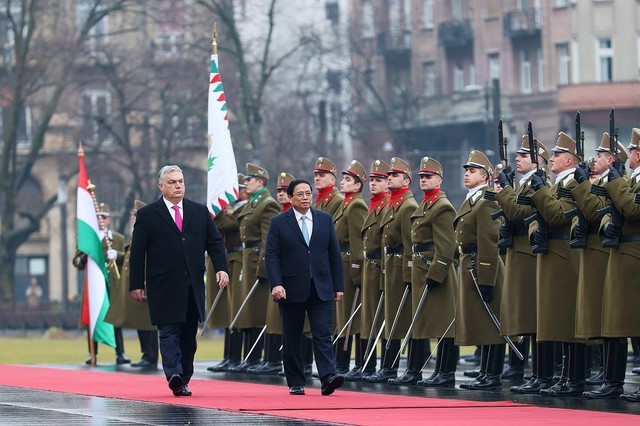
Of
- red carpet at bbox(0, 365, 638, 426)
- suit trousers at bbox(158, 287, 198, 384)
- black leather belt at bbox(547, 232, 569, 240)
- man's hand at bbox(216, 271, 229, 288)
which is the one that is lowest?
red carpet at bbox(0, 365, 638, 426)

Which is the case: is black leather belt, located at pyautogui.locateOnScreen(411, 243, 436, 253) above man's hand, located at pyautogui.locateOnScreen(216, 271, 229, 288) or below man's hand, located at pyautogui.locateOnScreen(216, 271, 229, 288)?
above

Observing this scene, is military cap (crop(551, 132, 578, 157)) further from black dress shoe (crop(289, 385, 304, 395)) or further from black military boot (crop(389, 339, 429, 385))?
black dress shoe (crop(289, 385, 304, 395))

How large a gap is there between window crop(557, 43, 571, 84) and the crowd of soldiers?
46.1 m

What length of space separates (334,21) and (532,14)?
12985 millimetres

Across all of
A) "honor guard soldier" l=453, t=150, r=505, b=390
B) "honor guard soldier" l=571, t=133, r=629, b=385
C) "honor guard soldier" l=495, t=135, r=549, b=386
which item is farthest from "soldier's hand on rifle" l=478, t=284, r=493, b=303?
"honor guard soldier" l=571, t=133, r=629, b=385

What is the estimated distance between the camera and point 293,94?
227ft

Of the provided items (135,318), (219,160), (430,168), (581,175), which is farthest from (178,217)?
(135,318)

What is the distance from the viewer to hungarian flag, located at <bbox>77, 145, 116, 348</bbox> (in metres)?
26.2

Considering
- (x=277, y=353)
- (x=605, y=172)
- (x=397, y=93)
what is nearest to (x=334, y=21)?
(x=397, y=93)

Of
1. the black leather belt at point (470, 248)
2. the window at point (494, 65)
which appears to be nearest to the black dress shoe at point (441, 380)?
the black leather belt at point (470, 248)

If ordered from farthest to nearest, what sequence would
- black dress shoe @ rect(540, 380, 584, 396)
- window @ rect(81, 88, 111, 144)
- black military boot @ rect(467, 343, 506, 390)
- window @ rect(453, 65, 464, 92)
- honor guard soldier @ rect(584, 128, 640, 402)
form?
window @ rect(453, 65, 464, 92)
window @ rect(81, 88, 111, 144)
black military boot @ rect(467, 343, 506, 390)
black dress shoe @ rect(540, 380, 584, 396)
honor guard soldier @ rect(584, 128, 640, 402)

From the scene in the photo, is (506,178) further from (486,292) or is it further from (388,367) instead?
(388,367)

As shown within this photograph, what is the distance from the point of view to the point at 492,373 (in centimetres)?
1833

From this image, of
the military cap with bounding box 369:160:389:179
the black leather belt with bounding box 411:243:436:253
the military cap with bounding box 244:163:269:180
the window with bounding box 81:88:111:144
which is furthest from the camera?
the window with bounding box 81:88:111:144
